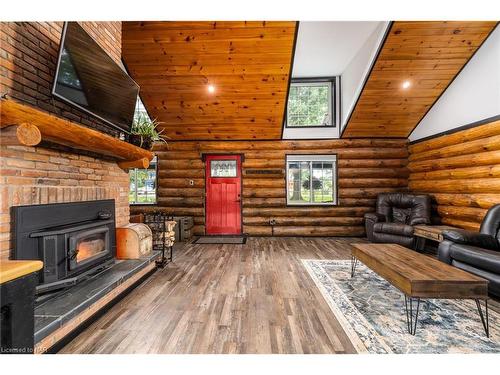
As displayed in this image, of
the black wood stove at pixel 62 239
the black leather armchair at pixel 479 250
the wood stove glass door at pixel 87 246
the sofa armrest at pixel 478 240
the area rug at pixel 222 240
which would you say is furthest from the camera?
the area rug at pixel 222 240

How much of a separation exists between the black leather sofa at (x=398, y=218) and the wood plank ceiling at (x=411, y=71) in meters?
1.84

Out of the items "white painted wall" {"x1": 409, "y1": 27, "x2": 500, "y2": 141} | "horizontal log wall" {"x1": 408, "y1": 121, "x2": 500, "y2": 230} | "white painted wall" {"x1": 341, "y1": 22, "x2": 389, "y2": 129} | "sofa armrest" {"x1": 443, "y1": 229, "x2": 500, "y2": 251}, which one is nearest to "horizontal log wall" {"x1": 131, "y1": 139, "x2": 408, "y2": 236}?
"horizontal log wall" {"x1": 408, "y1": 121, "x2": 500, "y2": 230}

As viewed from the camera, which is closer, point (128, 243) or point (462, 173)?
point (128, 243)

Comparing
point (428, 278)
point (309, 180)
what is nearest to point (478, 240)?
point (428, 278)

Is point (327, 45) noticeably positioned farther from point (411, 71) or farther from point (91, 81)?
point (91, 81)

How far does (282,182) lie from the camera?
6270 millimetres

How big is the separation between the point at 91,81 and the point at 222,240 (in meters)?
4.18

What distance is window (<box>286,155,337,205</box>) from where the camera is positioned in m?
6.32

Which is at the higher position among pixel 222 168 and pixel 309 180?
pixel 222 168

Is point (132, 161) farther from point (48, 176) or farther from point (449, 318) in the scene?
point (449, 318)

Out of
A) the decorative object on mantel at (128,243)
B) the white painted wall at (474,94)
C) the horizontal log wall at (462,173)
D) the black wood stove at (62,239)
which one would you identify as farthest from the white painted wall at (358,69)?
the black wood stove at (62,239)

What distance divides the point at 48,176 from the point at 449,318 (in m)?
4.02

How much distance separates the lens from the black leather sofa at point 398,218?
470 centimetres

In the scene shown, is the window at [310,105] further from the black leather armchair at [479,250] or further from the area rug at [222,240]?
the black leather armchair at [479,250]
